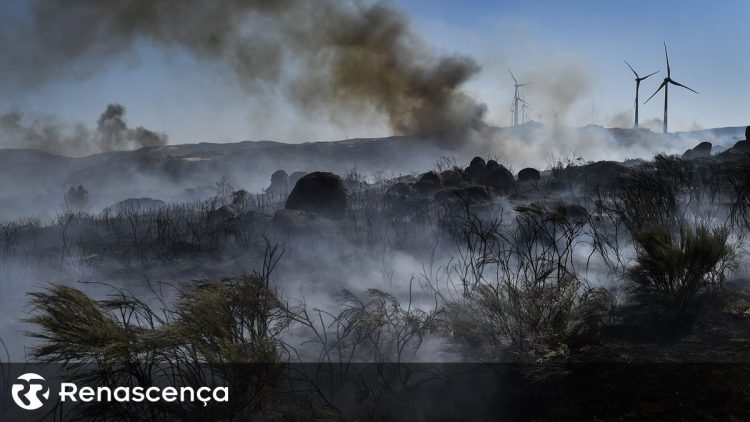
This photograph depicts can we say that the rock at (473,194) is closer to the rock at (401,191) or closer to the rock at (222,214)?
the rock at (401,191)

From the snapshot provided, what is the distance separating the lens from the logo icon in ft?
13.3

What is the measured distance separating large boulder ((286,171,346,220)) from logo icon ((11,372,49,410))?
713 centimetres

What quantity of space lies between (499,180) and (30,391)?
12067mm

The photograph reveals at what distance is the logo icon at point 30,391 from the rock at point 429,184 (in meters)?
10.4

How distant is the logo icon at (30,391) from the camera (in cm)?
404

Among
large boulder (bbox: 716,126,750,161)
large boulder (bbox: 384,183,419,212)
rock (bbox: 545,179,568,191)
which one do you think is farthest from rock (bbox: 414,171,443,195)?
large boulder (bbox: 716,126,750,161)

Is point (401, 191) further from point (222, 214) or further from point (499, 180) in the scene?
A: point (222, 214)

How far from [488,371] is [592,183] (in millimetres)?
9971

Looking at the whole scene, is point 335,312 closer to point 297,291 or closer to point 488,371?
point 297,291

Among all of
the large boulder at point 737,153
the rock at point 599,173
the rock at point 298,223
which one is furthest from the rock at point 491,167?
the large boulder at point 737,153

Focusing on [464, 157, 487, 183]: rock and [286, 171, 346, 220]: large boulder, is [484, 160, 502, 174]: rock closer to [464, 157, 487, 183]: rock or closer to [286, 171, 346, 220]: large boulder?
[464, 157, 487, 183]: rock

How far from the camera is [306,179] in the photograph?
12.0m

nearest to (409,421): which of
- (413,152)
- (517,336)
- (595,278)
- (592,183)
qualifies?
(517,336)

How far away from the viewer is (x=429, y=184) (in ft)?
46.9
